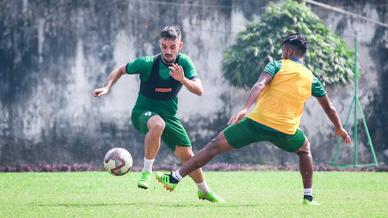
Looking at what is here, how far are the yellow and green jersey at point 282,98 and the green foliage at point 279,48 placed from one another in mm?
9098

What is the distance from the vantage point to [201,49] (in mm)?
20344

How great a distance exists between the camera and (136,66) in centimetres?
1079

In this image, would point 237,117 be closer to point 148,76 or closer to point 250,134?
point 250,134

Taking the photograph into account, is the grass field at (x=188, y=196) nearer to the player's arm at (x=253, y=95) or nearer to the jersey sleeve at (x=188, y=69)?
the player's arm at (x=253, y=95)

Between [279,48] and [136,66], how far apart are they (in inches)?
343

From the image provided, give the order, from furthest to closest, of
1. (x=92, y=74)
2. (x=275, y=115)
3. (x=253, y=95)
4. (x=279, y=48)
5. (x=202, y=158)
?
1. (x=92, y=74)
2. (x=279, y=48)
3. (x=202, y=158)
4. (x=275, y=115)
5. (x=253, y=95)

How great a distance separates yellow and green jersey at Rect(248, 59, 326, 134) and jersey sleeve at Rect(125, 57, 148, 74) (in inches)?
64.9

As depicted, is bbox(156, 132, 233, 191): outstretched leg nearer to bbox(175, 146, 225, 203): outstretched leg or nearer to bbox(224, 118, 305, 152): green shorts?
bbox(224, 118, 305, 152): green shorts

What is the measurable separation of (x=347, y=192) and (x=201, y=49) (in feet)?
27.9

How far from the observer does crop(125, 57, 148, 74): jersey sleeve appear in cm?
1078

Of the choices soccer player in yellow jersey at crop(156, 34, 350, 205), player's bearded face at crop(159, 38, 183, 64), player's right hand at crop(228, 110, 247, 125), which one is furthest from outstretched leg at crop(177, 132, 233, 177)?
player's bearded face at crop(159, 38, 183, 64)

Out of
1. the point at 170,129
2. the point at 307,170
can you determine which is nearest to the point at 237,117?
the point at 307,170

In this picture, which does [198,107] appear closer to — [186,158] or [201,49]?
[201,49]

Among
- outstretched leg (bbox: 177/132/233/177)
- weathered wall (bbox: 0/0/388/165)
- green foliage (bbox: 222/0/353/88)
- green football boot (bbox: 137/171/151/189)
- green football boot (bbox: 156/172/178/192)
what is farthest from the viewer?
weathered wall (bbox: 0/0/388/165)
